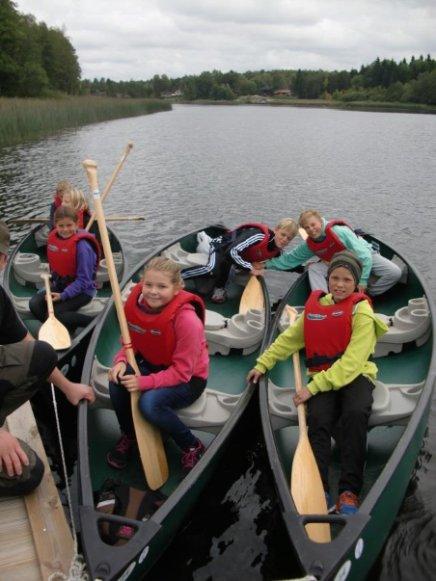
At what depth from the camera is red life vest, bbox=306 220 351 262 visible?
5875 mm

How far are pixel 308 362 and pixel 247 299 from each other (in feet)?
6.46

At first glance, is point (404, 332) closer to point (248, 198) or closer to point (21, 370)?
point (21, 370)

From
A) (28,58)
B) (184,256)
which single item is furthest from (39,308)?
(28,58)

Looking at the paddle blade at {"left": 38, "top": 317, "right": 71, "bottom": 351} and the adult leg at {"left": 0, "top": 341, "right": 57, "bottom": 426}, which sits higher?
the adult leg at {"left": 0, "top": 341, "right": 57, "bottom": 426}

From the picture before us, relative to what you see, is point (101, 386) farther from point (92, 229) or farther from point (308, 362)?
point (92, 229)

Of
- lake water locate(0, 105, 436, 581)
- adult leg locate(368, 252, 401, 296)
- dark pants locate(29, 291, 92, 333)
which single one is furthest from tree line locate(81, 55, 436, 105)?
dark pants locate(29, 291, 92, 333)

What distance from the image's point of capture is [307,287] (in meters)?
6.13

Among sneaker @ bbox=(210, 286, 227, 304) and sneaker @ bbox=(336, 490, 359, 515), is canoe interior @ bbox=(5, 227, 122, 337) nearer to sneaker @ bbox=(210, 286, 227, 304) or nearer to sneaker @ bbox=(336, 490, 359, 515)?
sneaker @ bbox=(210, 286, 227, 304)

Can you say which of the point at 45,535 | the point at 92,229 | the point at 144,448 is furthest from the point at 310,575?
the point at 92,229

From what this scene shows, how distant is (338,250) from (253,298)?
4.02ft

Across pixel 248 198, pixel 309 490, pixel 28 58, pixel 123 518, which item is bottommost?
pixel 248 198

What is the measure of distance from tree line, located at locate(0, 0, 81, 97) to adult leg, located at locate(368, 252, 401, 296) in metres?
37.0

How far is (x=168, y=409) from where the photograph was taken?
3.30 metres

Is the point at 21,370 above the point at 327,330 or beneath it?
above
